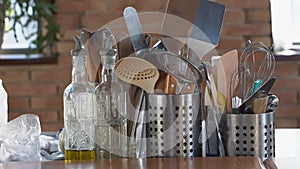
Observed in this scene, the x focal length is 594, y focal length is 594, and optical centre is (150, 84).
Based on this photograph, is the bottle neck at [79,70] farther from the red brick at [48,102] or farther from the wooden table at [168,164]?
the red brick at [48,102]

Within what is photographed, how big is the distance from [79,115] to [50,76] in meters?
1.36

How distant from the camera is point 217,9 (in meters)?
1.17

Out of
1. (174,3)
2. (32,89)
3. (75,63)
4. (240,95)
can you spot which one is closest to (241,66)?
(240,95)

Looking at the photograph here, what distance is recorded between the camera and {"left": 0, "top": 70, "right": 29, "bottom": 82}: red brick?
248 centimetres

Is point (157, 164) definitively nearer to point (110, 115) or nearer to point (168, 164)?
point (168, 164)

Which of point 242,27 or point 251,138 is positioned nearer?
point 251,138

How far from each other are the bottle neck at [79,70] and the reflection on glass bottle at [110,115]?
1.4 inches

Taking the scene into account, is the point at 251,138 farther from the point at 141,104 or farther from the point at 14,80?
the point at 14,80

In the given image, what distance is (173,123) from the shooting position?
1.12 m

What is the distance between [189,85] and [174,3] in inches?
6.7

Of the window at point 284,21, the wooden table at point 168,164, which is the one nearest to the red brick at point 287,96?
the window at point 284,21

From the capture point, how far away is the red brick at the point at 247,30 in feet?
7.92

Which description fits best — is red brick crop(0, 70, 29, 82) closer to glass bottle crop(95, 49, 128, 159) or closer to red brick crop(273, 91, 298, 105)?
red brick crop(273, 91, 298, 105)

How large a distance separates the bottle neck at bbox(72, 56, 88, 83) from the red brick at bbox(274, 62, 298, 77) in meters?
1.43
